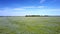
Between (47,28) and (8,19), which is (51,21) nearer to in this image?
(47,28)

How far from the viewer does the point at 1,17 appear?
2.77 meters

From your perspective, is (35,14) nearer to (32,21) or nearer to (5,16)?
(32,21)

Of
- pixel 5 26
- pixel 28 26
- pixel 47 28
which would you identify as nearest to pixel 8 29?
pixel 5 26

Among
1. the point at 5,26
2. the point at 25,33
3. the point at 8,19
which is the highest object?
the point at 8,19

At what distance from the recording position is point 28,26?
2.79 m

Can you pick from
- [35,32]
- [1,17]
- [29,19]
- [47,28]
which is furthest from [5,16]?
[47,28]

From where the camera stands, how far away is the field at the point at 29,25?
2725 mm

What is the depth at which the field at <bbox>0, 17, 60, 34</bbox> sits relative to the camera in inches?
107

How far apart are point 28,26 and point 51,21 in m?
0.63

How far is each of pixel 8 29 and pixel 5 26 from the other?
108 mm

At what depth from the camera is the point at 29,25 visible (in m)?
2.81

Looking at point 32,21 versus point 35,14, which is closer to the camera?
point 35,14

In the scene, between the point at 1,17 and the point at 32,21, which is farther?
the point at 32,21

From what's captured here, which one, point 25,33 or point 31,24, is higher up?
point 31,24
